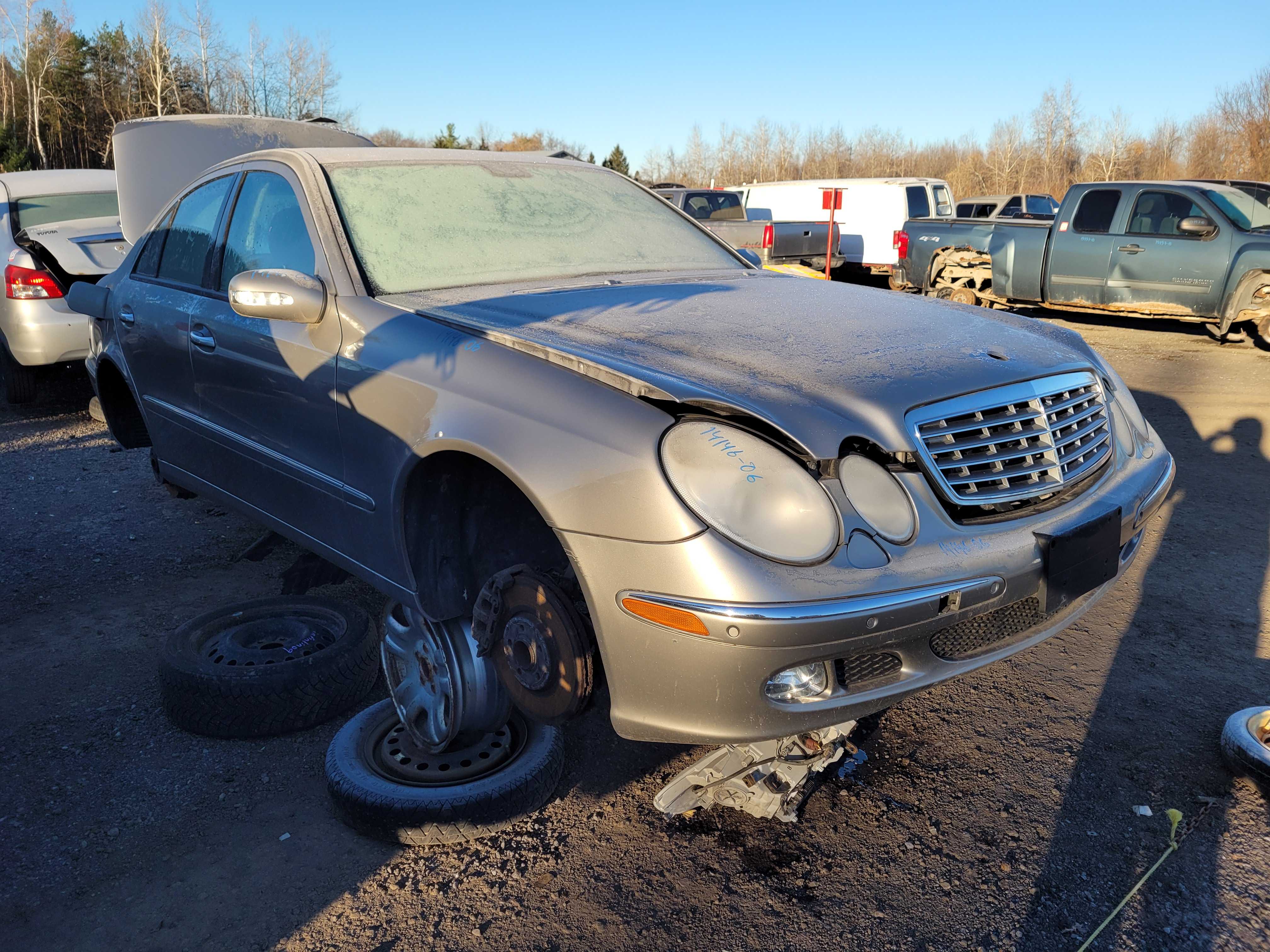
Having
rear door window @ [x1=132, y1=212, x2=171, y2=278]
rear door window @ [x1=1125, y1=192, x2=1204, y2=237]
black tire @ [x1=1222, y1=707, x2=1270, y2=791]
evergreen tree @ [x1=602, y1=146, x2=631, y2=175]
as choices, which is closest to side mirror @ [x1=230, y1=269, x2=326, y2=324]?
rear door window @ [x1=132, y1=212, x2=171, y2=278]

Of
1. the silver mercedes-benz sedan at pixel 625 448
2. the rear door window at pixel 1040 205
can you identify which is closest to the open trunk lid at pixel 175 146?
the silver mercedes-benz sedan at pixel 625 448

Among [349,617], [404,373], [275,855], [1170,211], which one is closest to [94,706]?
[349,617]

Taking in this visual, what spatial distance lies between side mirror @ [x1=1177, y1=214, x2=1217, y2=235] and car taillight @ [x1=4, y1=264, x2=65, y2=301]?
34.5 feet

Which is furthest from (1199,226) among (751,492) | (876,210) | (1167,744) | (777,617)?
(777,617)

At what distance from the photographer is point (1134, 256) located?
1063 centimetres

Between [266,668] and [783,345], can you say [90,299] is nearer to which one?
[266,668]

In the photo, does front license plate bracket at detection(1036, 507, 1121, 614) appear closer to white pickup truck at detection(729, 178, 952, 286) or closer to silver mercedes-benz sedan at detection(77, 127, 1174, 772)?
silver mercedes-benz sedan at detection(77, 127, 1174, 772)

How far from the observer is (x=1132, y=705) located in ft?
9.68

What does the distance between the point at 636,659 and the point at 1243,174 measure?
44988 millimetres

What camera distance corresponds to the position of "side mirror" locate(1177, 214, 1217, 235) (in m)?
9.89

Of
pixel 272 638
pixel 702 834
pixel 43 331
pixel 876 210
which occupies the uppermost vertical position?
pixel 876 210

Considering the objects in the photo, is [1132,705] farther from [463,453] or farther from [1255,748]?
[463,453]

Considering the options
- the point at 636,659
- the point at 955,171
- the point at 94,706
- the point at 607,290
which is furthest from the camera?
the point at 955,171

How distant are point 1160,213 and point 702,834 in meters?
10.7
